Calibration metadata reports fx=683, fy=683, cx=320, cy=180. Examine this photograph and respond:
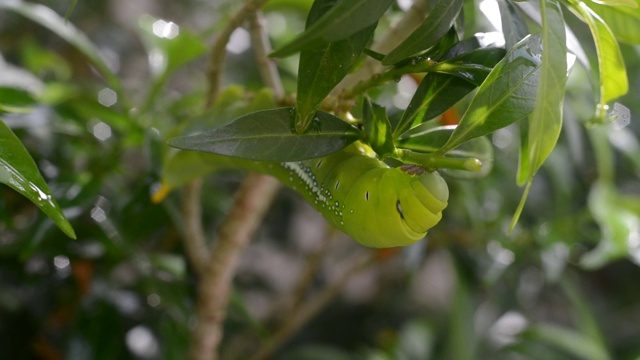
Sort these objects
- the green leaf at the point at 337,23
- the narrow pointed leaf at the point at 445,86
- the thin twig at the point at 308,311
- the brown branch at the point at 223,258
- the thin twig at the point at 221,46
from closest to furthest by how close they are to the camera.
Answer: the green leaf at the point at 337,23 → the narrow pointed leaf at the point at 445,86 → the thin twig at the point at 221,46 → the brown branch at the point at 223,258 → the thin twig at the point at 308,311

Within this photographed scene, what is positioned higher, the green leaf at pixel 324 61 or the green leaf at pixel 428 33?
the green leaf at pixel 324 61

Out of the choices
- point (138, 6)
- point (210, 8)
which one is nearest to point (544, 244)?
point (210, 8)

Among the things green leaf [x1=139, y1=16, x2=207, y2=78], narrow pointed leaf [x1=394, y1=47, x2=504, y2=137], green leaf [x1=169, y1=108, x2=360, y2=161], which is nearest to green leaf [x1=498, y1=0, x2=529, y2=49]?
narrow pointed leaf [x1=394, y1=47, x2=504, y2=137]

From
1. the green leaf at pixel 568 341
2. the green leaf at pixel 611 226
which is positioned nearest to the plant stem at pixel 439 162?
the green leaf at pixel 611 226

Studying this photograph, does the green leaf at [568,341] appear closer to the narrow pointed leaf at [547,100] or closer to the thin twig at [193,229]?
the thin twig at [193,229]

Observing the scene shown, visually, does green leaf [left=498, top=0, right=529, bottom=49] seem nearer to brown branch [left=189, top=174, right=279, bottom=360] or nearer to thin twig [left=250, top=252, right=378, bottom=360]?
brown branch [left=189, top=174, right=279, bottom=360]
